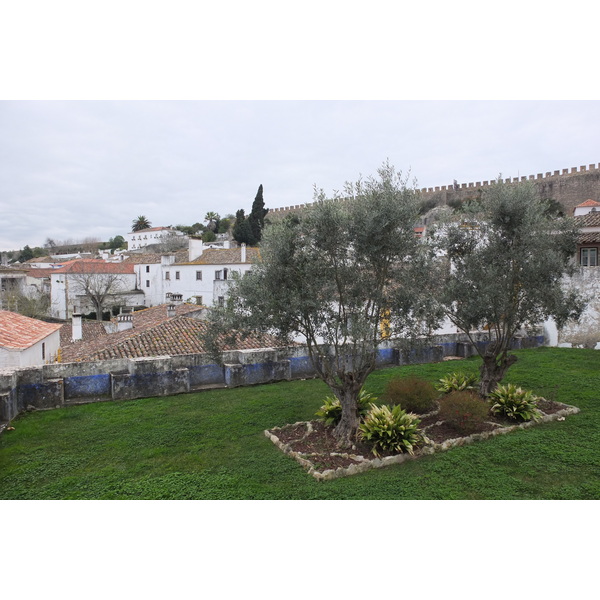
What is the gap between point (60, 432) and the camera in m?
9.28

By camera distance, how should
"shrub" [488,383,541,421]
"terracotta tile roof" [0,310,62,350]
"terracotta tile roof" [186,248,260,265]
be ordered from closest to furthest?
1. "shrub" [488,383,541,421]
2. "terracotta tile roof" [0,310,62,350]
3. "terracotta tile roof" [186,248,260,265]

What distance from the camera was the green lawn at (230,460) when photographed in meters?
6.60

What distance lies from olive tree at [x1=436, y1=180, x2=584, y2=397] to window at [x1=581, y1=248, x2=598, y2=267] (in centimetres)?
1046

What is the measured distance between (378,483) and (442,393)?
542cm

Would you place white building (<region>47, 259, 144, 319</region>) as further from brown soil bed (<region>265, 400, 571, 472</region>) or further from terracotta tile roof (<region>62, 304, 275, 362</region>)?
brown soil bed (<region>265, 400, 571, 472</region>)

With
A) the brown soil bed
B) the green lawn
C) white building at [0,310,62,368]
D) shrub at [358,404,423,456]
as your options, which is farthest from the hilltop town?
shrub at [358,404,423,456]

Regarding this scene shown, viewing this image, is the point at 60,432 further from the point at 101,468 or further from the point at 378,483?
the point at 378,483

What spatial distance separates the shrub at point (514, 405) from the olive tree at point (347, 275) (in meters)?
3.04

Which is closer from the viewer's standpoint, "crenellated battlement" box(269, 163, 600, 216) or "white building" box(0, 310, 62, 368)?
"white building" box(0, 310, 62, 368)

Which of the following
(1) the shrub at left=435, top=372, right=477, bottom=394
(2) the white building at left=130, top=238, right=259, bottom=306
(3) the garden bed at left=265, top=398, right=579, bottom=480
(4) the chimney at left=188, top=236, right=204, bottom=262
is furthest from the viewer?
(4) the chimney at left=188, top=236, right=204, bottom=262

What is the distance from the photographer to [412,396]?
10211 mm

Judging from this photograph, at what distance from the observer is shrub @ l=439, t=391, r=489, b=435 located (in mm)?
8938
